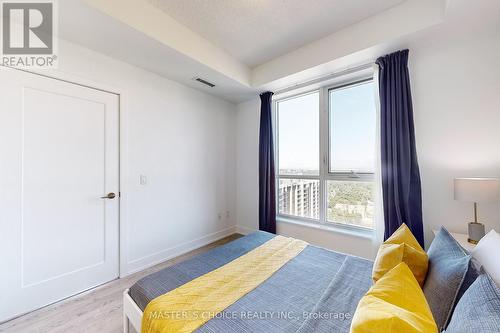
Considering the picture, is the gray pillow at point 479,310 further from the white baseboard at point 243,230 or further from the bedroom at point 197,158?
the white baseboard at point 243,230

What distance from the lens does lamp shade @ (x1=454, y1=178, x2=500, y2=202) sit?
5.21ft

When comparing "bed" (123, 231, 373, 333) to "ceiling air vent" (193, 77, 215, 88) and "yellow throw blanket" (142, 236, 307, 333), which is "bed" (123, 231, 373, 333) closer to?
"yellow throw blanket" (142, 236, 307, 333)

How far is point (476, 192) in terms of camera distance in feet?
5.32

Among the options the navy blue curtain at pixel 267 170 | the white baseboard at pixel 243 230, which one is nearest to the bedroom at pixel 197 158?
the navy blue curtain at pixel 267 170

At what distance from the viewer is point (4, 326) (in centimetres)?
163

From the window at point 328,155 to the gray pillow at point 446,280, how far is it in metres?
1.60

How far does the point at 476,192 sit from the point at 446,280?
1221mm

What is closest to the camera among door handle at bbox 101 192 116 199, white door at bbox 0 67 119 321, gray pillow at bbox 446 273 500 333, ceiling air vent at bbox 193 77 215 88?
gray pillow at bbox 446 273 500 333

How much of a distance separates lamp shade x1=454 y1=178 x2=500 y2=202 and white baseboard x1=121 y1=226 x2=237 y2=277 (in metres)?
3.10

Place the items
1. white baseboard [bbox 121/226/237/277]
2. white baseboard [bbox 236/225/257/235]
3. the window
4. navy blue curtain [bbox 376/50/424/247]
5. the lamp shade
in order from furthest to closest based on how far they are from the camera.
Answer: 1. white baseboard [bbox 236/225/257/235]
2. the window
3. white baseboard [bbox 121/226/237/277]
4. navy blue curtain [bbox 376/50/424/247]
5. the lamp shade

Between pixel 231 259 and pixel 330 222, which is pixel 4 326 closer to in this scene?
pixel 231 259

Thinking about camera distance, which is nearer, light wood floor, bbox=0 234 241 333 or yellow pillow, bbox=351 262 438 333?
yellow pillow, bbox=351 262 438 333

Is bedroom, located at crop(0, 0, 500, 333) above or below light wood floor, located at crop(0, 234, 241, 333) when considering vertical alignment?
above

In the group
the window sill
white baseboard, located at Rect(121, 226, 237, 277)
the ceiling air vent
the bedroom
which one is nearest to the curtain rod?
the bedroom
